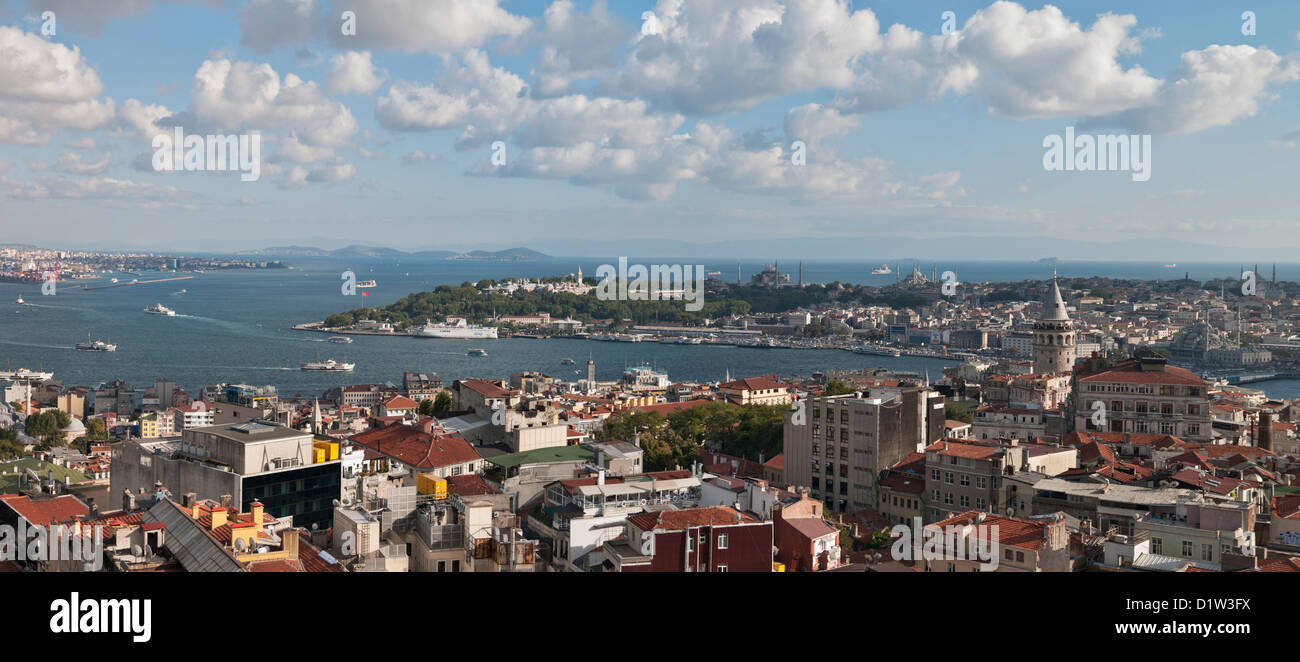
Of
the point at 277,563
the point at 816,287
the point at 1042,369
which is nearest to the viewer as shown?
the point at 277,563

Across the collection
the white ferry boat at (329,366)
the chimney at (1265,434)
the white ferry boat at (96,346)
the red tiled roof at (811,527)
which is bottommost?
the white ferry boat at (329,366)

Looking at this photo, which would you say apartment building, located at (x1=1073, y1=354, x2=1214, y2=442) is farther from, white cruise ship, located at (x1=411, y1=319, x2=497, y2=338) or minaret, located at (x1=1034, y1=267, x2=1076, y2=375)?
white cruise ship, located at (x1=411, y1=319, x2=497, y2=338)

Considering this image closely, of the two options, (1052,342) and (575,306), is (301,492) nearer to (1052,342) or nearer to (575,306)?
(1052,342)

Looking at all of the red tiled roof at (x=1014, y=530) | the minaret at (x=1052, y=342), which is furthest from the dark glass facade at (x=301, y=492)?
the minaret at (x=1052, y=342)

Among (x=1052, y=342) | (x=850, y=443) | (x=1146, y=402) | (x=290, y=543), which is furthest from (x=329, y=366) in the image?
(x=290, y=543)

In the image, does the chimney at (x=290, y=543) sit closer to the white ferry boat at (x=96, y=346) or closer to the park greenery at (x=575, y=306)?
the white ferry boat at (x=96, y=346)
